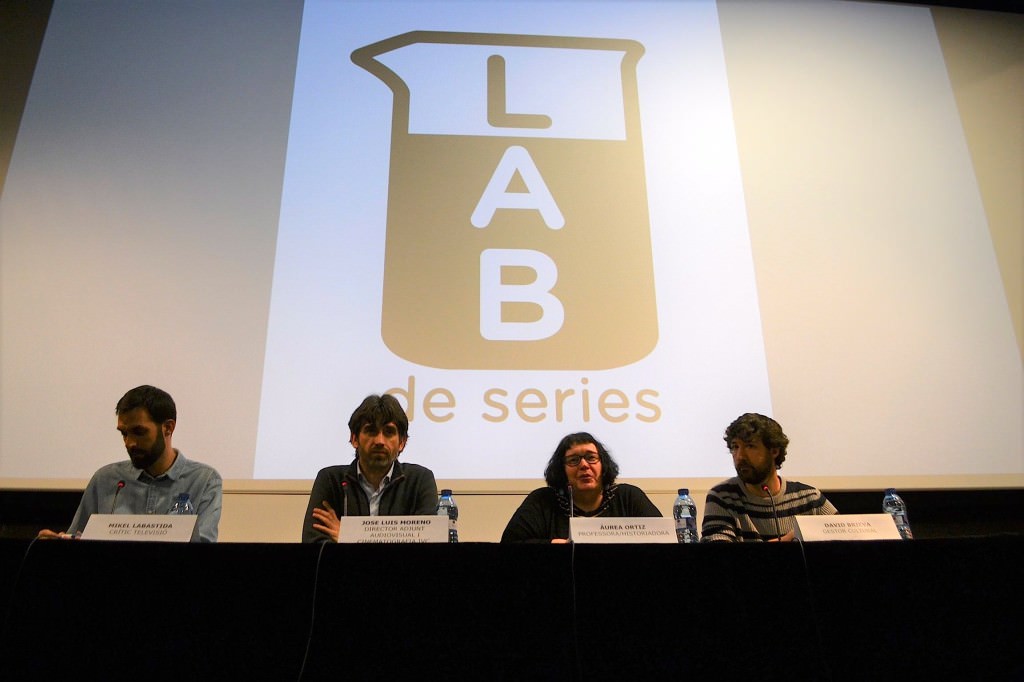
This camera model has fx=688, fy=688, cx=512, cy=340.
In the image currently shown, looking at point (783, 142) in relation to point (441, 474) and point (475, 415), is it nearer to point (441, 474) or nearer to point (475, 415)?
point (475, 415)

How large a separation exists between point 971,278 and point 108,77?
12.5ft

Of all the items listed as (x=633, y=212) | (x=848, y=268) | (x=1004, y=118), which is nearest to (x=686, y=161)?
(x=633, y=212)

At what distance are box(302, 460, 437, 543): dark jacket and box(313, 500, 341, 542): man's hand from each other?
9 centimetres

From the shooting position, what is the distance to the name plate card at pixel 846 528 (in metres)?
1.56

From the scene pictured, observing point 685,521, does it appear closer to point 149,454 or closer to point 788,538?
point 788,538

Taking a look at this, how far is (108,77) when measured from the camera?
301cm

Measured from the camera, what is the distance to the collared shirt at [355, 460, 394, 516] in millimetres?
2053

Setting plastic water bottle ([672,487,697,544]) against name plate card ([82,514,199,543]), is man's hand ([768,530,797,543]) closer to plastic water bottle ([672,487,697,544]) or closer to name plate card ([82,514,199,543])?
plastic water bottle ([672,487,697,544])

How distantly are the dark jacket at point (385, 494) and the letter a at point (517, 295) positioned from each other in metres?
0.75

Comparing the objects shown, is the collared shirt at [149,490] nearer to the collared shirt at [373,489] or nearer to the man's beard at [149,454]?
the man's beard at [149,454]

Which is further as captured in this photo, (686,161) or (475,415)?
(686,161)

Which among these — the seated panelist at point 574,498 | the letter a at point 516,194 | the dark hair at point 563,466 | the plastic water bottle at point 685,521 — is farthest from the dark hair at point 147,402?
the plastic water bottle at point 685,521

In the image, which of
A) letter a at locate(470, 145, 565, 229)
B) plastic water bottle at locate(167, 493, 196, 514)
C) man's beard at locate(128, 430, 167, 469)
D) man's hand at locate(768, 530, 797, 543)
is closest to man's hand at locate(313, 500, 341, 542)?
plastic water bottle at locate(167, 493, 196, 514)

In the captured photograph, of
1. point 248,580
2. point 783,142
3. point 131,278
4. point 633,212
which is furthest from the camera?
point 783,142
